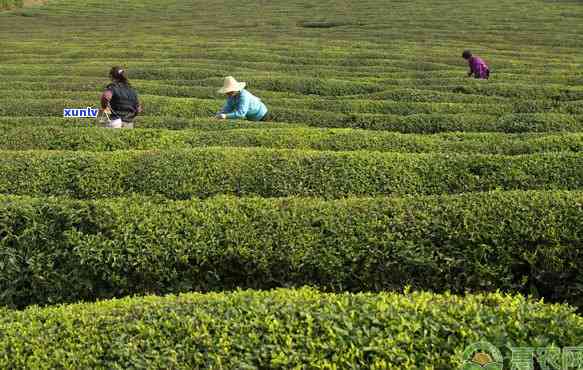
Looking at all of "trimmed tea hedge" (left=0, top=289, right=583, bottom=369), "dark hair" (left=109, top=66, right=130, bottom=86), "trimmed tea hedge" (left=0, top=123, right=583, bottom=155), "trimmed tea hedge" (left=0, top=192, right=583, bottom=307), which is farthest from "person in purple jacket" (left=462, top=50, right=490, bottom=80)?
"trimmed tea hedge" (left=0, top=289, right=583, bottom=369)

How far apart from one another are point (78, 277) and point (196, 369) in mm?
2661

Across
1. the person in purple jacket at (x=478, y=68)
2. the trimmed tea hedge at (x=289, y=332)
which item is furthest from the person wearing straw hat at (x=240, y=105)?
the person in purple jacket at (x=478, y=68)

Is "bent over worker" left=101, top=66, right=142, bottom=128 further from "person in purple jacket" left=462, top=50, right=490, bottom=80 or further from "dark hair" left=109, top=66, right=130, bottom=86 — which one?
"person in purple jacket" left=462, top=50, right=490, bottom=80

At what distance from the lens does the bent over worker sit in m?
10.8

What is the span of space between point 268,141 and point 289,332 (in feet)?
21.8

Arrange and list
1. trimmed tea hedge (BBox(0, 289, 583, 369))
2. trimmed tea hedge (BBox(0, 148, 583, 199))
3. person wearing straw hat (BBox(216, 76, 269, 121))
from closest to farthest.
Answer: trimmed tea hedge (BBox(0, 289, 583, 369)), trimmed tea hedge (BBox(0, 148, 583, 199)), person wearing straw hat (BBox(216, 76, 269, 121))

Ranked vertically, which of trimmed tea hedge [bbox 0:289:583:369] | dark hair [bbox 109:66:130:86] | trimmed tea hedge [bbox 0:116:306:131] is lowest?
trimmed tea hedge [bbox 0:116:306:131]

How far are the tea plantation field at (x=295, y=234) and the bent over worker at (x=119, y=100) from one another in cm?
74

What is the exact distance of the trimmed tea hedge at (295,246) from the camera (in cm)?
584

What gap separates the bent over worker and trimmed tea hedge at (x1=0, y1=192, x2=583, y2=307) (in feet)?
15.9

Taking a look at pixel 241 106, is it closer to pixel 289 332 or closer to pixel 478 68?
Answer: pixel 289 332

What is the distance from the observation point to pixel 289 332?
13.9 feet

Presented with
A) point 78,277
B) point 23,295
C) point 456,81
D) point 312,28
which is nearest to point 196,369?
point 78,277

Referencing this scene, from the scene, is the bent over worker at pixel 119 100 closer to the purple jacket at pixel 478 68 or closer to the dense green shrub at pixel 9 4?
the purple jacket at pixel 478 68
